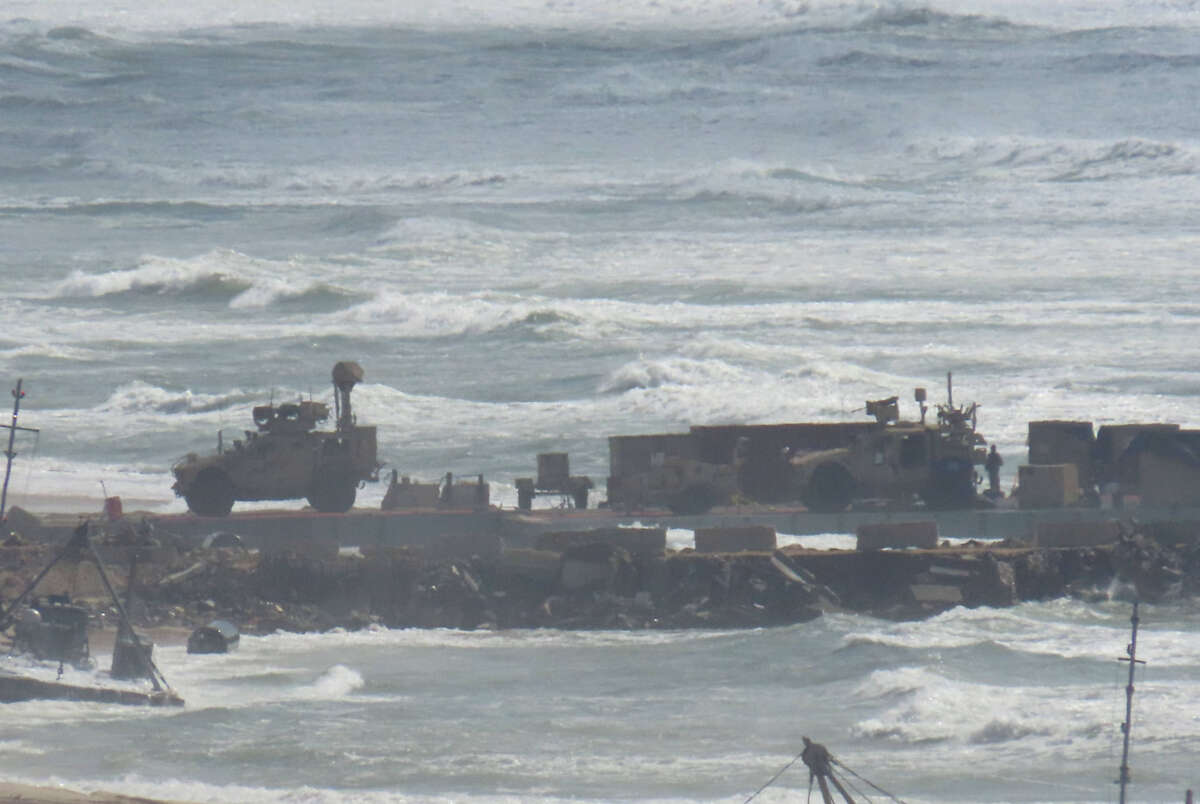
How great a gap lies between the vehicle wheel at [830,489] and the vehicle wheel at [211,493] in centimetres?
780

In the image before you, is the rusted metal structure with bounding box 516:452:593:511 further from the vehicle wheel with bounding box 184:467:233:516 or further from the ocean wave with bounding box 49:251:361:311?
the ocean wave with bounding box 49:251:361:311

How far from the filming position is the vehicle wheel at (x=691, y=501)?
97.5ft

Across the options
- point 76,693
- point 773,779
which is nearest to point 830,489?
point 773,779

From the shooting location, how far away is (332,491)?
3005cm

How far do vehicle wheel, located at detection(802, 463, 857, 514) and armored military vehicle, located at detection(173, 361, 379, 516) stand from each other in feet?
19.7

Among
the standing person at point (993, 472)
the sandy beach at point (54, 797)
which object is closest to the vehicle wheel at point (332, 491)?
the standing person at point (993, 472)

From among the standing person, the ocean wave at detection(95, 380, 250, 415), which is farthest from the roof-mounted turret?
the ocean wave at detection(95, 380, 250, 415)

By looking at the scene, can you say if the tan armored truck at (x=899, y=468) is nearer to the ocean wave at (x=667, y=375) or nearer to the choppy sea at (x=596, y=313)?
the choppy sea at (x=596, y=313)

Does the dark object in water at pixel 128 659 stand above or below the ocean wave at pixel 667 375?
below

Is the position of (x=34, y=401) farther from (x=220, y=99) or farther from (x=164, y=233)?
(x=220, y=99)

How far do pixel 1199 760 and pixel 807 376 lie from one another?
28159 mm

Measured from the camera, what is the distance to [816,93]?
3339 inches

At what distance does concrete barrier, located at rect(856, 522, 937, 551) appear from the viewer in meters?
26.6

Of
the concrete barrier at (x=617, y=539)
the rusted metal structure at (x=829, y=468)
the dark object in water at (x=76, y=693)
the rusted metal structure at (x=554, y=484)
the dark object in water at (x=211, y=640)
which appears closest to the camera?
the dark object in water at (x=76, y=693)
